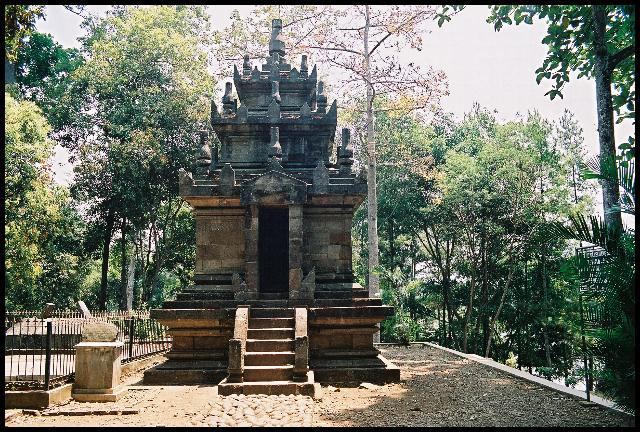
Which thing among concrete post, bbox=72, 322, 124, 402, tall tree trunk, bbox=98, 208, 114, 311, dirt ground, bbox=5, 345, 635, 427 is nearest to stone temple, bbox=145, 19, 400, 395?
dirt ground, bbox=5, 345, 635, 427

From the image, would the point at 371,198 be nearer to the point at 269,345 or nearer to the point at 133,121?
the point at 269,345

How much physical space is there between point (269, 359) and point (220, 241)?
393cm

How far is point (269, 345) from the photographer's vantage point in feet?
35.8

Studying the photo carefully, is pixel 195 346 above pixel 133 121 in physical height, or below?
below

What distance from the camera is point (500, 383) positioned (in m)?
11.1

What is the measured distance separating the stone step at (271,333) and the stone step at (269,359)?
0.68m

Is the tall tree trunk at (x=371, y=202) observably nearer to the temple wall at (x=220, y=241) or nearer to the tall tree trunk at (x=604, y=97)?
the temple wall at (x=220, y=241)

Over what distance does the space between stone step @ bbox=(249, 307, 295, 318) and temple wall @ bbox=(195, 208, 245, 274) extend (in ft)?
5.32

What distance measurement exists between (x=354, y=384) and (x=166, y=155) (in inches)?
714

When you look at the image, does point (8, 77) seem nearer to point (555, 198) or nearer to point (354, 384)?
point (354, 384)

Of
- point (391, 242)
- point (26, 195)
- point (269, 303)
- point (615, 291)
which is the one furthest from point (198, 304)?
point (391, 242)

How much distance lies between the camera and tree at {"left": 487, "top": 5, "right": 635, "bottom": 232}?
10.1 m

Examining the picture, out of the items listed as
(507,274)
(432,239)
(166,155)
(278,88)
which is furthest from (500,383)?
(432,239)

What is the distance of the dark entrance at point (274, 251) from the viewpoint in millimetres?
14734
